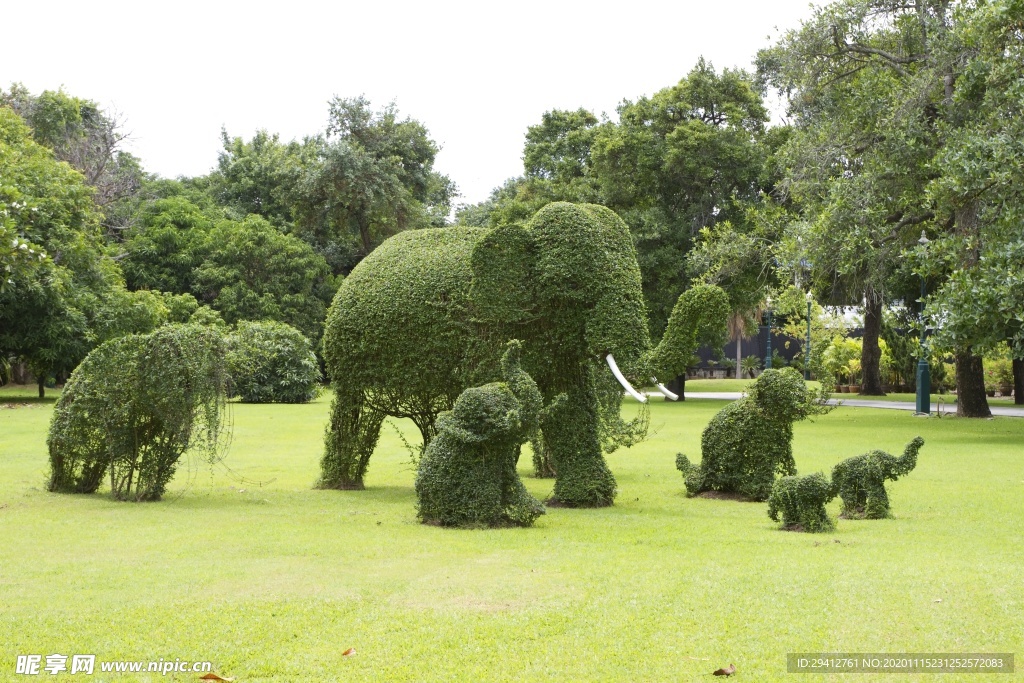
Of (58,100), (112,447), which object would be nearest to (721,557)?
(112,447)

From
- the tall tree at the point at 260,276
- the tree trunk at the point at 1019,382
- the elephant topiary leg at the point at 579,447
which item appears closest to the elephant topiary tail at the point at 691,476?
the elephant topiary leg at the point at 579,447

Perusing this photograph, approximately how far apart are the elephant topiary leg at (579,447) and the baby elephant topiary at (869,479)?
104 inches

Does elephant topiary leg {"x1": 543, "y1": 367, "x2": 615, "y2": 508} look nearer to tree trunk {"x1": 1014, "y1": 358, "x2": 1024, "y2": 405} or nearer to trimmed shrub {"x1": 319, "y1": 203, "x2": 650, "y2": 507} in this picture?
trimmed shrub {"x1": 319, "y1": 203, "x2": 650, "y2": 507}

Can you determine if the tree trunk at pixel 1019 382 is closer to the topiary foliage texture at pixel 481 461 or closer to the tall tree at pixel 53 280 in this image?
the topiary foliage texture at pixel 481 461

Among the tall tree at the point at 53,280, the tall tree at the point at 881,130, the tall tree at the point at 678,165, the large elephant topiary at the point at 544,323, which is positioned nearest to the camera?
the large elephant topiary at the point at 544,323

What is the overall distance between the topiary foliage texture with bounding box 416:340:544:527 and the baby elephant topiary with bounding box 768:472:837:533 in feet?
8.02

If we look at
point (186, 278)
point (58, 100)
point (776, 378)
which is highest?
point (58, 100)

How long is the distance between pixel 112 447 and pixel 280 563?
442 centimetres

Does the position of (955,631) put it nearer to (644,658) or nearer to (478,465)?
(644,658)

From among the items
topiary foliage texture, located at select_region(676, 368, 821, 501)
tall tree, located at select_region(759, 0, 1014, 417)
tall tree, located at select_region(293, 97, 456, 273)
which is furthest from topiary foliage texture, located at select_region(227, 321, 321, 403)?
topiary foliage texture, located at select_region(676, 368, 821, 501)

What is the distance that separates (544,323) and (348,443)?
3.52m

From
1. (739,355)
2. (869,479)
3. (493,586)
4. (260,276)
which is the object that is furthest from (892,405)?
(493,586)

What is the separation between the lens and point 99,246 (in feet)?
115

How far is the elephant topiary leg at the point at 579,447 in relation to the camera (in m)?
11.5
